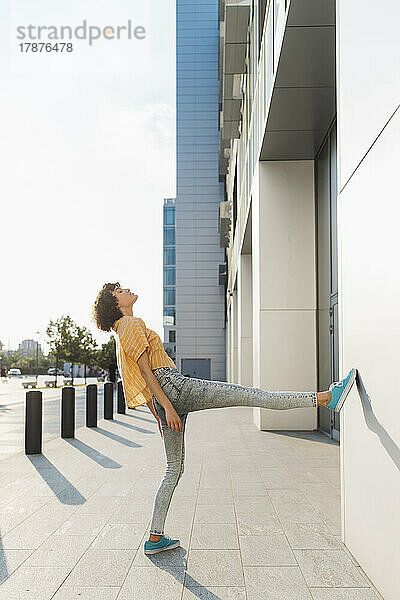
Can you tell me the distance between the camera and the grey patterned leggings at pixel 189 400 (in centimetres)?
473

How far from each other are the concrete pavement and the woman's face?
5.97ft

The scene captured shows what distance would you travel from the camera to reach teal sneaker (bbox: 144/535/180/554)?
5051 millimetres

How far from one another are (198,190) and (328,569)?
59721mm

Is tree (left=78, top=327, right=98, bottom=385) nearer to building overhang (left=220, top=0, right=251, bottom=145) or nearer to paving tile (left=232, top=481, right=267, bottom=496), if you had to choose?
building overhang (left=220, top=0, right=251, bottom=145)

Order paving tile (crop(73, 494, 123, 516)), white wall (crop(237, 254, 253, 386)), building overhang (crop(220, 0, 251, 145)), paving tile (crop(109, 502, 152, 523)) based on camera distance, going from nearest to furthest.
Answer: paving tile (crop(109, 502, 152, 523)) < paving tile (crop(73, 494, 123, 516)) < building overhang (crop(220, 0, 251, 145)) < white wall (crop(237, 254, 253, 386))

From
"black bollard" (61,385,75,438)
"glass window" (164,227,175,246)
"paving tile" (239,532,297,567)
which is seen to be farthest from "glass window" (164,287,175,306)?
"paving tile" (239,532,297,567)

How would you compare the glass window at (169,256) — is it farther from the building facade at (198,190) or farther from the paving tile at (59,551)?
the paving tile at (59,551)

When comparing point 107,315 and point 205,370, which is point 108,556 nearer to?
point 107,315

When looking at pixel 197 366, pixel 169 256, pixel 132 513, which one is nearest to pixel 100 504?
pixel 132 513

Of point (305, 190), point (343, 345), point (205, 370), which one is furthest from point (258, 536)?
point (205, 370)

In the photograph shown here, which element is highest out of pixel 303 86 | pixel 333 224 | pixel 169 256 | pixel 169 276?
pixel 169 256

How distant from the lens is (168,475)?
5.16 meters

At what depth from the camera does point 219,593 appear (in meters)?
4.23

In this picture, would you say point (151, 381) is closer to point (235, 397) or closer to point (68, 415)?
point (235, 397)
